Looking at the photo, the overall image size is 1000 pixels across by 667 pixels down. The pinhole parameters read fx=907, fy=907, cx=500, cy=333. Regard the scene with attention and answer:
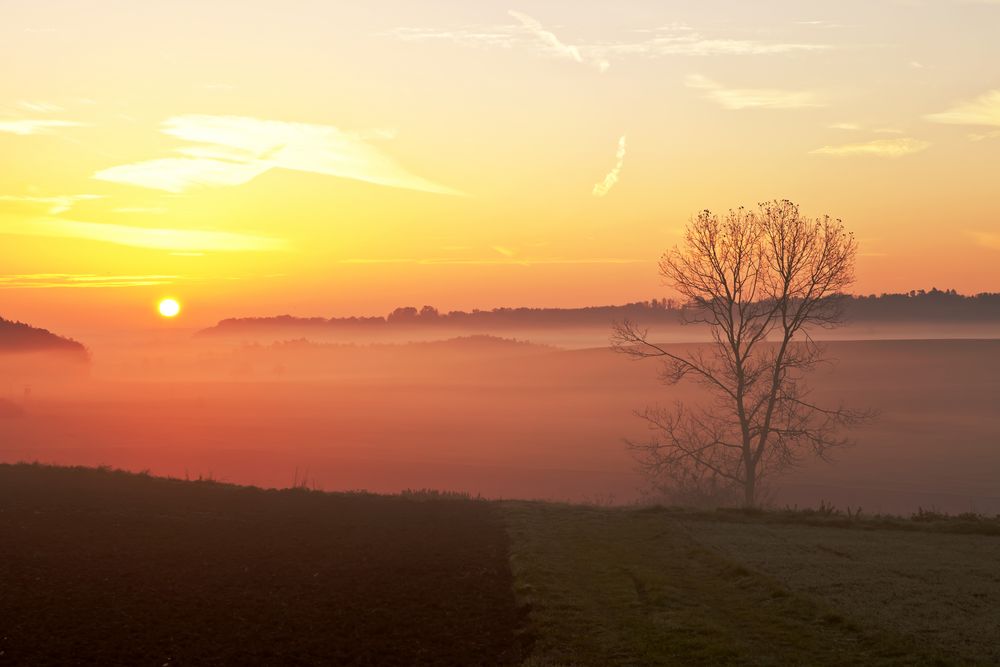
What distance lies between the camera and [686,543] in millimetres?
26156

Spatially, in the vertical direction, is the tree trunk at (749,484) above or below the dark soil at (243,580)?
below

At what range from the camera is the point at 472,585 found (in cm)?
2039

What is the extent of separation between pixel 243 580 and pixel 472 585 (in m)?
5.14

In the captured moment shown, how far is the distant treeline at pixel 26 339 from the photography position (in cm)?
14250

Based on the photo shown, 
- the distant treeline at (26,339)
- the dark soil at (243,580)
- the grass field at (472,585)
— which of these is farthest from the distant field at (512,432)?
the dark soil at (243,580)

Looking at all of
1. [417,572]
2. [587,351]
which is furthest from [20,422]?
[587,351]

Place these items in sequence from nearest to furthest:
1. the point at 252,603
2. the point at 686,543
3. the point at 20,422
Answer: the point at 252,603 < the point at 686,543 < the point at 20,422

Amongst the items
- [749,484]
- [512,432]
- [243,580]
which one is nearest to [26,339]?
[512,432]

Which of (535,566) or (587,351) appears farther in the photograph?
(587,351)

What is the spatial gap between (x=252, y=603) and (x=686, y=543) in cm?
1305

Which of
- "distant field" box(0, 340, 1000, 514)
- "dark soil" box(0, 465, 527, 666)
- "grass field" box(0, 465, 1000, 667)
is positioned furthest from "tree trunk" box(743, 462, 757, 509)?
"dark soil" box(0, 465, 527, 666)

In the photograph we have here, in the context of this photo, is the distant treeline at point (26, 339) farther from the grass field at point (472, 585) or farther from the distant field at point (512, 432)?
the grass field at point (472, 585)

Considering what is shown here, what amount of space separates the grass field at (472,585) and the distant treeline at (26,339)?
12631cm

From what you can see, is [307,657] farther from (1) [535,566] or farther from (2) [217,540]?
(2) [217,540]
